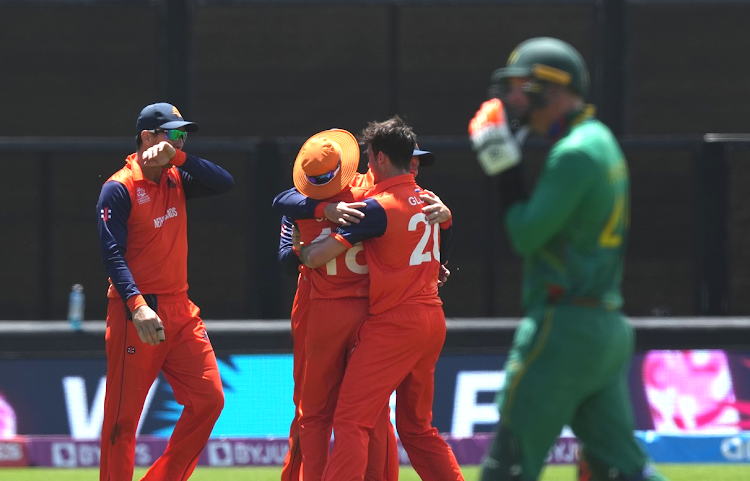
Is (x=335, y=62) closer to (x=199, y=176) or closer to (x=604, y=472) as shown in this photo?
(x=199, y=176)

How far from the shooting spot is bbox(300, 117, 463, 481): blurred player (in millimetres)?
5844

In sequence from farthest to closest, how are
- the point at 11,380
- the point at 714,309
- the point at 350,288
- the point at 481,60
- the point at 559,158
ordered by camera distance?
the point at 481,60, the point at 714,309, the point at 11,380, the point at 350,288, the point at 559,158

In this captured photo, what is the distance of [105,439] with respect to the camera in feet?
20.5

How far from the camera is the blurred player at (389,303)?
19.2 ft

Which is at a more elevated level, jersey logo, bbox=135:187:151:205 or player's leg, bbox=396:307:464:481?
jersey logo, bbox=135:187:151:205

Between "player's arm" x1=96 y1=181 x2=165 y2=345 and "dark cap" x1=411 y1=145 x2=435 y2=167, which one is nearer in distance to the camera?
"player's arm" x1=96 y1=181 x2=165 y2=345

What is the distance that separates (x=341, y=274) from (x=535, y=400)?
183 centimetres

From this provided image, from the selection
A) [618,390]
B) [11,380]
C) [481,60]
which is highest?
[481,60]

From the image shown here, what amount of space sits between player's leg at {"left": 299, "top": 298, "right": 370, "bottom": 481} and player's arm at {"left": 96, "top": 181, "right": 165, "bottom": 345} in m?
0.75

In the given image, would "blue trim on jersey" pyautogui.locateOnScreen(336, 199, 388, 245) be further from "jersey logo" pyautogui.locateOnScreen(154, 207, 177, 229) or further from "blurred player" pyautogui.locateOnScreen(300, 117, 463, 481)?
"jersey logo" pyautogui.locateOnScreen(154, 207, 177, 229)

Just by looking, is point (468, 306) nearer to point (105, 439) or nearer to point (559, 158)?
point (105, 439)

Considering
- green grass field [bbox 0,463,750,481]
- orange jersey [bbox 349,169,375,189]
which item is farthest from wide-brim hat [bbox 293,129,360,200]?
green grass field [bbox 0,463,750,481]

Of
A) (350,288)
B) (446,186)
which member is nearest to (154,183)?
(350,288)

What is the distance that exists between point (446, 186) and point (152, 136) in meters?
3.70
